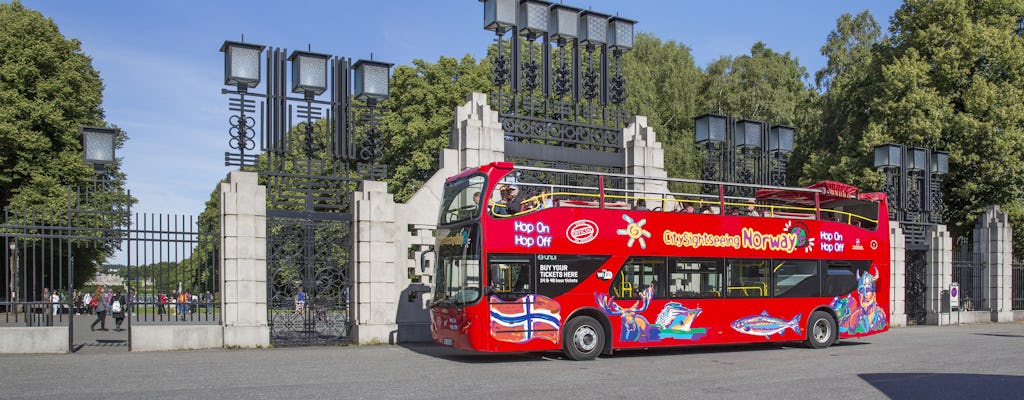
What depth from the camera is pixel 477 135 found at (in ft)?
67.2

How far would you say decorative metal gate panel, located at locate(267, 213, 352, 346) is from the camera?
1886cm

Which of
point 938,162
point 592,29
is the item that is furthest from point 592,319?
point 938,162

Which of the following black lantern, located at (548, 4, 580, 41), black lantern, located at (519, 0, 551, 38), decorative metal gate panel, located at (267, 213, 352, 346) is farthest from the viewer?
black lantern, located at (548, 4, 580, 41)

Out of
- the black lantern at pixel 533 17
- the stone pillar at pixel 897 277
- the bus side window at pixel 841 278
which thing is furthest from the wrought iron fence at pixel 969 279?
the black lantern at pixel 533 17

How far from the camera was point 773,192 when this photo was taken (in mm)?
20625

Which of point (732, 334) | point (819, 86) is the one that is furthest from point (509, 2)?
point (819, 86)

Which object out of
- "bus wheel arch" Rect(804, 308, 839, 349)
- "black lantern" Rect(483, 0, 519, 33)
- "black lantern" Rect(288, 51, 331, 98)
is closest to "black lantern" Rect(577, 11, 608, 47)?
"black lantern" Rect(483, 0, 519, 33)

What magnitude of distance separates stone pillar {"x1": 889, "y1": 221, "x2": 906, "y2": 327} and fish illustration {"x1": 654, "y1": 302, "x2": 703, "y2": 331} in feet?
42.9

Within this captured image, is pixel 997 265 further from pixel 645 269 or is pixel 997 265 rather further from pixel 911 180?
pixel 645 269

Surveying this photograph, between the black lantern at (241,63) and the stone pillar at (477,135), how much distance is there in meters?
4.68

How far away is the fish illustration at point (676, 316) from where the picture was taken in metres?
17.3

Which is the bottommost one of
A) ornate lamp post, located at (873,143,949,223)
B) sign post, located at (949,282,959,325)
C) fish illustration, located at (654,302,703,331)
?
sign post, located at (949,282,959,325)

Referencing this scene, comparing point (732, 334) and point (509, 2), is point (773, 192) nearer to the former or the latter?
point (732, 334)

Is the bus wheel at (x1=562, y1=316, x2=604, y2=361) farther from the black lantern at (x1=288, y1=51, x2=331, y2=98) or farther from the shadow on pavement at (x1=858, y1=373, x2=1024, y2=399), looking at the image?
the black lantern at (x1=288, y1=51, x2=331, y2=98)
